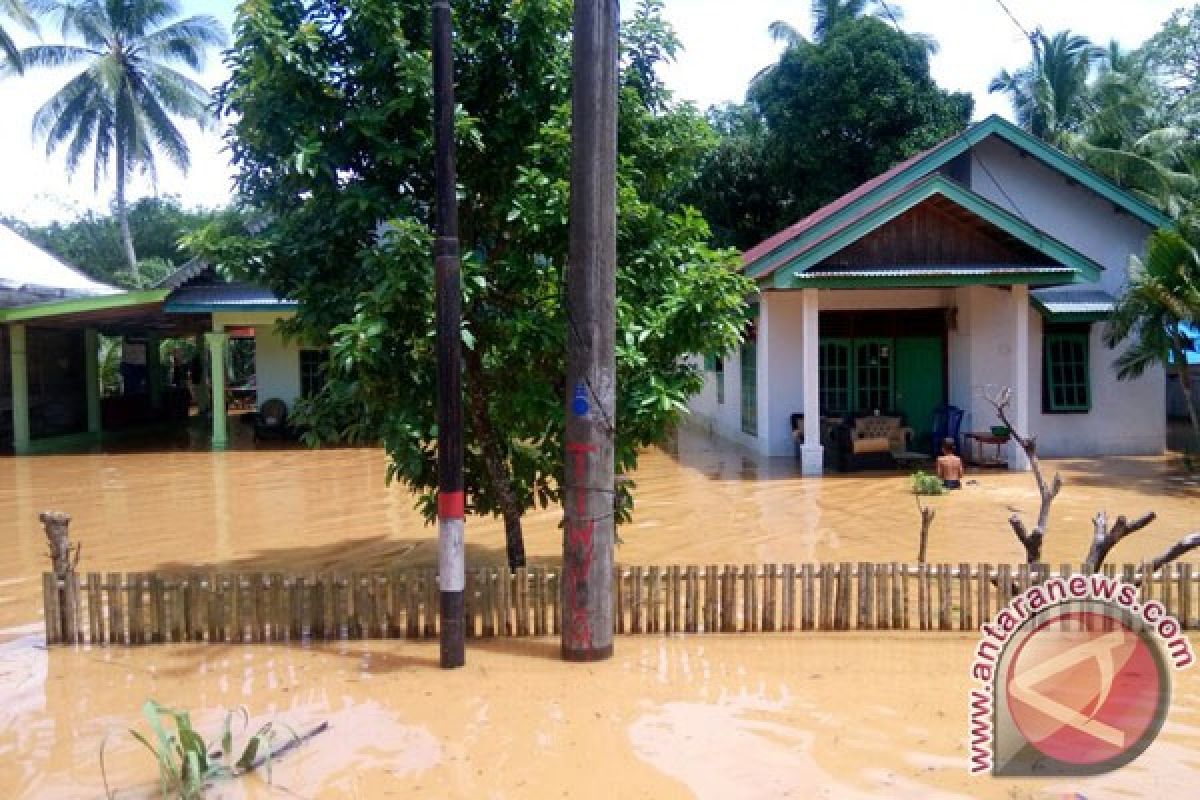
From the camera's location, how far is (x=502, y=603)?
6.84 metres

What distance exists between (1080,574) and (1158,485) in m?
8.44

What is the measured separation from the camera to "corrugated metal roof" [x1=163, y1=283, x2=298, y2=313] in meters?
20.4

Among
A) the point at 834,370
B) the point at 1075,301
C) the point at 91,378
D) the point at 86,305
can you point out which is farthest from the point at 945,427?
the point at 91,378

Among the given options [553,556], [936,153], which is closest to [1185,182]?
[936,153]

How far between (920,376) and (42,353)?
65.1 ft

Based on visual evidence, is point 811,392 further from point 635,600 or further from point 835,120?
point 835,120

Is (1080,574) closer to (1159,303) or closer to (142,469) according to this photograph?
(1159,303)

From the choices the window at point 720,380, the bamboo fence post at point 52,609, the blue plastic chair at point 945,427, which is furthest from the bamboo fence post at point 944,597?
the window at point 720,380

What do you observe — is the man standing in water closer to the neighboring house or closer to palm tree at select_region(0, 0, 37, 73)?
the neighboring house

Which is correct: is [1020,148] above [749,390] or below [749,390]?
above

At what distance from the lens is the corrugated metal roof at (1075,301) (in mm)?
16578

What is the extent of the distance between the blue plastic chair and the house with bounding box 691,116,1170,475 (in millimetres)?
246

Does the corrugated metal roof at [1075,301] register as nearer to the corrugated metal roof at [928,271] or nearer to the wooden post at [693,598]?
the corrugated metal roof at [928,271]

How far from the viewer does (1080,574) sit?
21.7ft
